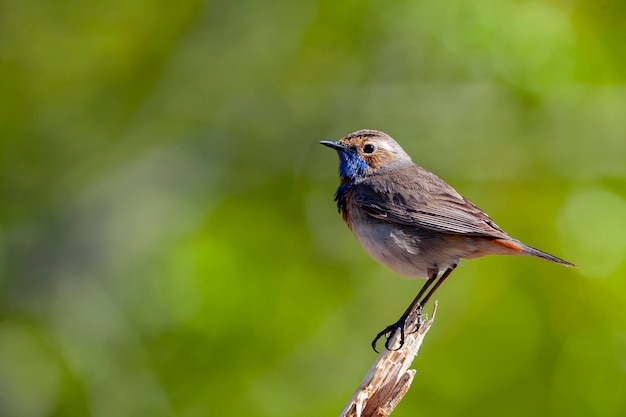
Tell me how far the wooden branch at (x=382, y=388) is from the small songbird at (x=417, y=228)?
0.52m

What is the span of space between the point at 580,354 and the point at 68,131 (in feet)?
18.5

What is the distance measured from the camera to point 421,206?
19.3 feet

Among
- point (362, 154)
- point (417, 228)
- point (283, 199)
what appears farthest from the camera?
point (283, 199)

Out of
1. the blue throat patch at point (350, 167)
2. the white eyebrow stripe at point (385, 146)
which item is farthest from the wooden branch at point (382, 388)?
the white eyebrow stripe at point (385, 146)

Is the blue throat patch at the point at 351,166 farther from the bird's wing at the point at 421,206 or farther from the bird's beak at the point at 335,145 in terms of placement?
the bird's wing at the point at 421,206

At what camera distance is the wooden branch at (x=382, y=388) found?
466 cm

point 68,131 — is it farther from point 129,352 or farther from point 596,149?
point 596,149

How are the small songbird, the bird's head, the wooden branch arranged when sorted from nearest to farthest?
the wooden branch → the small songbird → the bird's head

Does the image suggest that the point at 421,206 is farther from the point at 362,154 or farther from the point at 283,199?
the point at 283,199

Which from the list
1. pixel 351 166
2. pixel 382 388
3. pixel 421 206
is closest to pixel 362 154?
pixel 351 166

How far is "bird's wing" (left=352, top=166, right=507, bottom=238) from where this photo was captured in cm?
568

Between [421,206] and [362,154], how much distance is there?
0.82 metres

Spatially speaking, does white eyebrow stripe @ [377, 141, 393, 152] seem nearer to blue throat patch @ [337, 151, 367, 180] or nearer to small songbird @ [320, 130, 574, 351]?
blue throat patch @ [337, 151, 367, 180]

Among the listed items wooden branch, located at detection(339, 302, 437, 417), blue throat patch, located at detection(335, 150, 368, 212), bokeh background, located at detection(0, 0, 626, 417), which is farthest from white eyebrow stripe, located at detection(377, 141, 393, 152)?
wooden branch, located at detection(339, 302, 437, 417)
